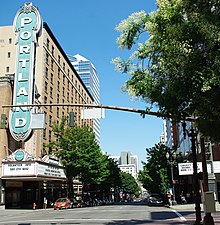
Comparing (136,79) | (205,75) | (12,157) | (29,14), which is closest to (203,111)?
(205,75)

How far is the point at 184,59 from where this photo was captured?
31.0 feet

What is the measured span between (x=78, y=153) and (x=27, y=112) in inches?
490

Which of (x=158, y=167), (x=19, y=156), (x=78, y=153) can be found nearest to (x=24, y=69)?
(x=19, y=156)

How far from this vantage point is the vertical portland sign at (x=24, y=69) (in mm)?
41438

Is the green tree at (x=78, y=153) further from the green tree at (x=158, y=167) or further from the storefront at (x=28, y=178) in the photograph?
the green tree at (x=158, y=167)

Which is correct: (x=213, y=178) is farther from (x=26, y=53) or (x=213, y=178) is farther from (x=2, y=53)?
(x=2, y=53)

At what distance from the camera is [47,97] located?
2215 inches

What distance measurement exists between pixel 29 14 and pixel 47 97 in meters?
14.6

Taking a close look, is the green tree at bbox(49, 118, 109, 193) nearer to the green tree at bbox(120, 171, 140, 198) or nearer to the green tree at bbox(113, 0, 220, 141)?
the green tree at bbox(113, 0, 220, 141)

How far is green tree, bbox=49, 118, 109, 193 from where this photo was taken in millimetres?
51719

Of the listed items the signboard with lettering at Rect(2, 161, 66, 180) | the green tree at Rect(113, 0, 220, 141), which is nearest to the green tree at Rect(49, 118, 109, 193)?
the signboard with lettering at Rect(2, 161, 66, 180)

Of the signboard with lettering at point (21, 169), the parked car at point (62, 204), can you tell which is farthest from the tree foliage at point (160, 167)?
the signboard with lettering at point (21, 169)

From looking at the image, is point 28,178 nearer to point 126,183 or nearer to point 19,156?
point 19,156

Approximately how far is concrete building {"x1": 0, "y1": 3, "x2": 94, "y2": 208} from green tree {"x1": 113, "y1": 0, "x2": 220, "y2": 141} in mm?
23376
